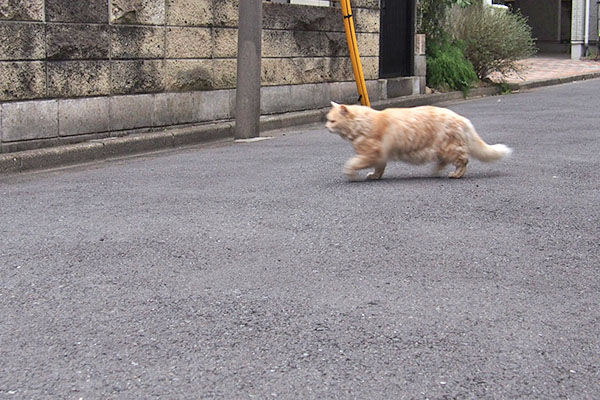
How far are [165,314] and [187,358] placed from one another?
57 centimetres

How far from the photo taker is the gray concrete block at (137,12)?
33.1 ft

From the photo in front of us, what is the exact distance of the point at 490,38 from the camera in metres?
17.5

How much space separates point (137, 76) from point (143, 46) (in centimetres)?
36

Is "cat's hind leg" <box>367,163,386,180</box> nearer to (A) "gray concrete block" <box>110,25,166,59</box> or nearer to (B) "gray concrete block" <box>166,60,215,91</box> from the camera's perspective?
(A) "gray concrete block" <box>110,25,166,59</box>

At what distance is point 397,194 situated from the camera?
22.3ft

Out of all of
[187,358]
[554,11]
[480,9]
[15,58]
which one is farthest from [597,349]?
[554,11]

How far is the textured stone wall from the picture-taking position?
9.14 metres

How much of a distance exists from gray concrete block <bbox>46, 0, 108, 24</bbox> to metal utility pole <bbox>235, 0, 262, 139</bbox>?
1757mm

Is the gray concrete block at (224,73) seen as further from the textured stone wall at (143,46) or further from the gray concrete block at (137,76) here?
the gray concrete block at (137,76)

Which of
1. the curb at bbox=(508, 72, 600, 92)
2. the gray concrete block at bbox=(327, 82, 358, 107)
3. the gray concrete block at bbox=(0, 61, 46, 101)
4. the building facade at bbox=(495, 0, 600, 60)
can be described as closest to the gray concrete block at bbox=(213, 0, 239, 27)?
the gray concrete block at bbox=(327, 82, 358, 107)

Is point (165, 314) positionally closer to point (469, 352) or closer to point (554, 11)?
point (469, 352)

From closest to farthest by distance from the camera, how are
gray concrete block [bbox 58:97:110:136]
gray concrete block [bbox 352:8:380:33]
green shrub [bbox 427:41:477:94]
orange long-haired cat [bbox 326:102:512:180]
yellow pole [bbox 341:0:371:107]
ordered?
orange long-haired cat [bbox 326:102:512:180] → gray concrete block [bbox 58:97:110:136] → yellow pole [bbox 341:0:371:107] → gray concrete block [bbox 352:8:380:33] → green shrub [bbox 427:41:477:94]

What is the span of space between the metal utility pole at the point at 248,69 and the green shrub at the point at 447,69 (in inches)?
258

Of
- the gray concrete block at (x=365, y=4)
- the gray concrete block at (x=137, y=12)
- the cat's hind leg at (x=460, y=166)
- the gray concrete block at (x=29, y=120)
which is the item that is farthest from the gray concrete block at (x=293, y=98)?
the cat's hind leg at (x=460, y=166)
